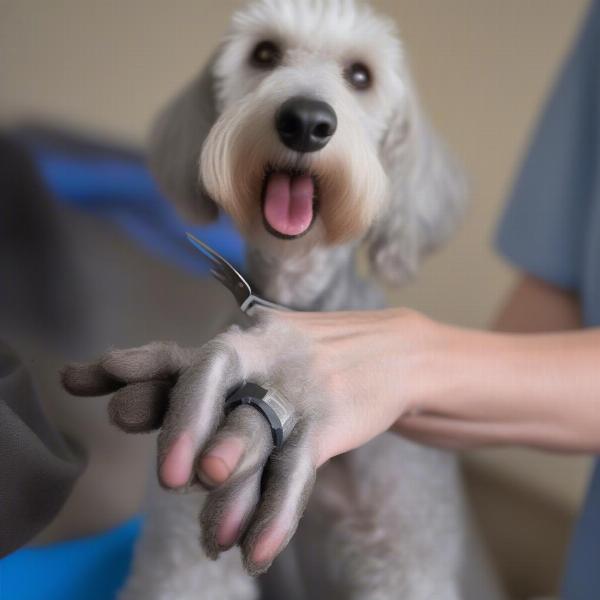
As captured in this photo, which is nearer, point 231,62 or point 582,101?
point 231,62

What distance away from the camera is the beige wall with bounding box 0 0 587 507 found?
832mm

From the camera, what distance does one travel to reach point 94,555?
0.65 metres

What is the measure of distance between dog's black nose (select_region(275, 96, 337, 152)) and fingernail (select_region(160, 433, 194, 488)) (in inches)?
11.5

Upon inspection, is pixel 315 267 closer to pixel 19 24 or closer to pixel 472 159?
pixel 19 24

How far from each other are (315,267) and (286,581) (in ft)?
1.02

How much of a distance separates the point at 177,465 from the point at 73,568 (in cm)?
36

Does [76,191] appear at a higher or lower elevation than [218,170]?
lower

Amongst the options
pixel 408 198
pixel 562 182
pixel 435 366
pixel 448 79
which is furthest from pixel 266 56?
pixel 448 79

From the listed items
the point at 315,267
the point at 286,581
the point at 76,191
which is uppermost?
the point at 315,267

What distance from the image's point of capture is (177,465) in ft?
0.96

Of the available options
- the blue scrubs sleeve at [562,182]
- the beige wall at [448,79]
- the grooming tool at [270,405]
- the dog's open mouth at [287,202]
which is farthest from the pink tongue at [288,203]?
the blue scrubs sleeve at [562,182]

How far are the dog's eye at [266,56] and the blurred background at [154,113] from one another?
0.64 ft

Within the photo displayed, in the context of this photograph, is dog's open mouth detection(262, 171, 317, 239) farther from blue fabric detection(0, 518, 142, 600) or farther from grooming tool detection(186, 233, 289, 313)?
blue fabric detection(0, 518, 142, 600)

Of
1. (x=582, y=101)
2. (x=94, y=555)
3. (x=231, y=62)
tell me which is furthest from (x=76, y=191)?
(x=582, y=101)
